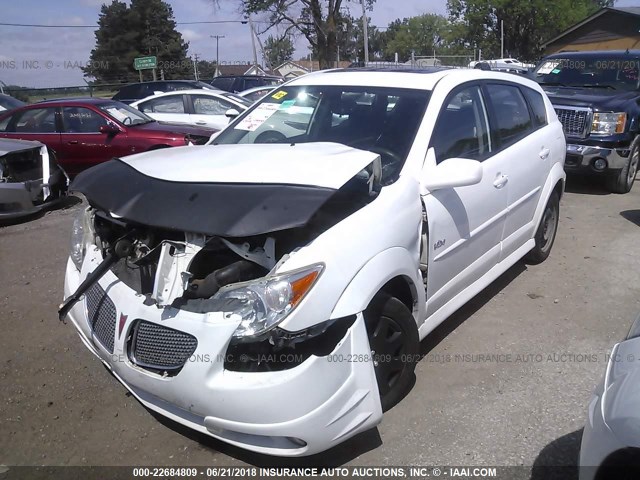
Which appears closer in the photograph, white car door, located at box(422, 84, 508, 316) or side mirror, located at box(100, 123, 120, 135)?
white car door, located at box(422, 84, 508, 316)

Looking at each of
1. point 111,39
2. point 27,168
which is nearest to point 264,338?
point 27,168

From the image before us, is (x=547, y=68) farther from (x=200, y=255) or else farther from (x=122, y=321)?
(x=122, y=321)

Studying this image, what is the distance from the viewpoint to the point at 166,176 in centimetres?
273

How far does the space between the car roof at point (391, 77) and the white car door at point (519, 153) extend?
0.77 ft

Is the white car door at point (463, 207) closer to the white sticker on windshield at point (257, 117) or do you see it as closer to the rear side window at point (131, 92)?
the white sticker on windshield at point (257, 117)

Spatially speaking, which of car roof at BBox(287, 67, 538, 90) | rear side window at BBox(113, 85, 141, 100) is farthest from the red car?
rear side window at BBox(113, 85, 141, 100)

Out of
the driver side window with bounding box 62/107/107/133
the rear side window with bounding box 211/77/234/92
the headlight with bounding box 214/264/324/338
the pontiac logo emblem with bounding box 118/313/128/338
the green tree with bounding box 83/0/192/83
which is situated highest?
the green tree with bounding box 83/0/192/83

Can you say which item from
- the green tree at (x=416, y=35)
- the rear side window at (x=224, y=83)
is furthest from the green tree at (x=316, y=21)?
the green tree at (x=416, y=35)

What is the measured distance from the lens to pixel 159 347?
2391 mm

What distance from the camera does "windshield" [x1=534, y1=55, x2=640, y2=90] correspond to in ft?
27.5

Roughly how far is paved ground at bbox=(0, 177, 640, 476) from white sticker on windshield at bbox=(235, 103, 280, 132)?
1953 millimetres

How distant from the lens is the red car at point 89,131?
8.16 meters

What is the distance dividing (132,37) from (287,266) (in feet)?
192

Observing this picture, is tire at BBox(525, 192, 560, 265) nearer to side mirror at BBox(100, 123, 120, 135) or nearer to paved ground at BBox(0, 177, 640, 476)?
paved ground at BBox(0, 177, 640, 476)
